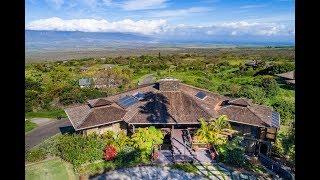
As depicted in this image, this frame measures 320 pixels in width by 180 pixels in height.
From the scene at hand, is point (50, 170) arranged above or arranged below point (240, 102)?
below

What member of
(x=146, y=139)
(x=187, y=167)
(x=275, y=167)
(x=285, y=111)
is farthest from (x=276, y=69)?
(x=187, y=167)

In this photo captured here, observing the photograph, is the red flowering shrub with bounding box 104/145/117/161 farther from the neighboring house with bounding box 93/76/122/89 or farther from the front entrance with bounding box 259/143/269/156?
the neighboring house with bounding box 93/76/122/89

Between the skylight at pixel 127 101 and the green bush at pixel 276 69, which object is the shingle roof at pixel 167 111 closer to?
the skylight at pixel 127 101

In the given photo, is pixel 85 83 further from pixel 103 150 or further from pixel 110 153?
pixel 110 153

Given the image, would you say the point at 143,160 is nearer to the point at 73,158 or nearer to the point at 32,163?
the point at 73,158

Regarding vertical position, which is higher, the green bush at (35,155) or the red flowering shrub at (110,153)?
the red flowering shrub at (110,153)

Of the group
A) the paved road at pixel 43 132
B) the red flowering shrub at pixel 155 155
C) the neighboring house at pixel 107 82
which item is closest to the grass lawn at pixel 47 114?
the paved road at pixel 43 132
